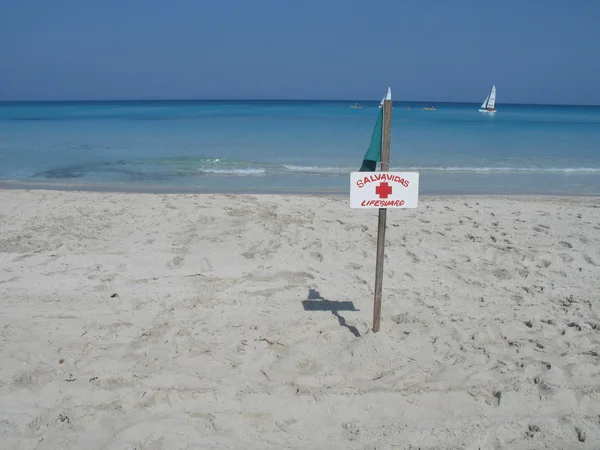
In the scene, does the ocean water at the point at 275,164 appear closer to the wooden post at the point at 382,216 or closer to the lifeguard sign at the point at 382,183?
the wooden post at the point at 382,216

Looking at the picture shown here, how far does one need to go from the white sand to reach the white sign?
1.14 m

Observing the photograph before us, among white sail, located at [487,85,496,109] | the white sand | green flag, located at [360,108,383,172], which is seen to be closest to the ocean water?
the white sand

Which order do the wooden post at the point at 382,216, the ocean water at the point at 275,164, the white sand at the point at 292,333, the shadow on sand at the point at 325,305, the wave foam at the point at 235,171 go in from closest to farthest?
the white sand at the point at 292,333 → the wooden post at the point at 382,216 → the shadow on sand at the point at 325,305 → the ocean water at the point at 275,164 → the wave foam at the point at 235,171

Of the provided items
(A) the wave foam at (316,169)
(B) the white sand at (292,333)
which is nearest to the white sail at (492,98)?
(A) the wave foam at (316,169)

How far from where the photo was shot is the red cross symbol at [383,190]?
3797mm

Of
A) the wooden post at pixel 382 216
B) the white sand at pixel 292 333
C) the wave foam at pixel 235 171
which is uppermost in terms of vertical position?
the wooden post at pixel 382 216

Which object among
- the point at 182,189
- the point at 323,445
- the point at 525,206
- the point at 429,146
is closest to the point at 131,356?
the point at 323,445

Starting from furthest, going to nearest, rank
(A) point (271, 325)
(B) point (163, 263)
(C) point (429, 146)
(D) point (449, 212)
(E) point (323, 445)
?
1. (C) point (429, 146)
2. (D) point (449, 212)
3. (B) point (163, 263)
4. (A) point (271, 325)
5. (E) point (323, 445)

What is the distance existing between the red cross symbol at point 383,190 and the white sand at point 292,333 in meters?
1.20

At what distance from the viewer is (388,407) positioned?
3289mm

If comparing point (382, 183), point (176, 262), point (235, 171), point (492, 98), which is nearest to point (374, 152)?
point (382, 183)

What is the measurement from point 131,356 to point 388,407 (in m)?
2.00

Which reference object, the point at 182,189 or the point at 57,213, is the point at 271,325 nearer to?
the point at 57,213

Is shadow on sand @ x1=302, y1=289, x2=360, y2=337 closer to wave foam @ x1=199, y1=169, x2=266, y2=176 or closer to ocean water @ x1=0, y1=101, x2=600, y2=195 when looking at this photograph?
ocean water @ x1=0, y1=101, x2=600, y2=195
